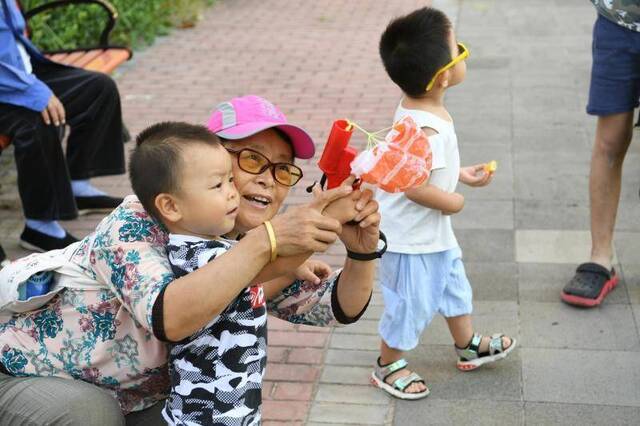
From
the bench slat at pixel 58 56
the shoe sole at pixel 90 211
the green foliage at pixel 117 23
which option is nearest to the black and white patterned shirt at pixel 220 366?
the shoe sole at pixel 90 211

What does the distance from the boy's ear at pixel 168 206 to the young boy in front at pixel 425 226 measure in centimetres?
132

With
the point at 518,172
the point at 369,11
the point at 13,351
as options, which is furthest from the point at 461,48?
the point at 369,11

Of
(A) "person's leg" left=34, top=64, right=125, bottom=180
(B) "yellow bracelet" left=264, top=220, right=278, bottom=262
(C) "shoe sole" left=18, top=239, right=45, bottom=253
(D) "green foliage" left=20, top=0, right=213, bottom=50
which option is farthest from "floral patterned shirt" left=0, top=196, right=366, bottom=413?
(D) "green foliage" left=20, top=0, right=213, bottom=50

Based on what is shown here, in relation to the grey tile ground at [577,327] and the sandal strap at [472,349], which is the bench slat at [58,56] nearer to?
the grey tile ground at [577,327]

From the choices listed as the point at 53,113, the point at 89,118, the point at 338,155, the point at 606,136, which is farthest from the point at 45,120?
the point at 338,155

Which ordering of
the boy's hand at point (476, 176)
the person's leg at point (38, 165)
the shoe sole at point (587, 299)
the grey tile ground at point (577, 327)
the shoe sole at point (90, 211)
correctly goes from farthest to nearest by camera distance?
the shoe sole at point (90, 211)
the person's leg at point (38, 165)
the shoe sole at point (587, 299)
the grey tile ground at point (577, 327)
the boy's hand at point (476, 176)

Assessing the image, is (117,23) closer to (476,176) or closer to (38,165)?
(38,165)

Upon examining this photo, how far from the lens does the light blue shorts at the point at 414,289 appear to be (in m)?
3.59

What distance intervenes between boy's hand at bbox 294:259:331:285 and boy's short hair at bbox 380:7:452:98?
102cm

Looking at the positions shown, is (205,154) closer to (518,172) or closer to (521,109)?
(518,172)

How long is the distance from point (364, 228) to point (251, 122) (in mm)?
382

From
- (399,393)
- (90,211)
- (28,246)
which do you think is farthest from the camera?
(90,211)

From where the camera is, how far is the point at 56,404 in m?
2.18

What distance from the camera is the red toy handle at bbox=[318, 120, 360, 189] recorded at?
208cm
